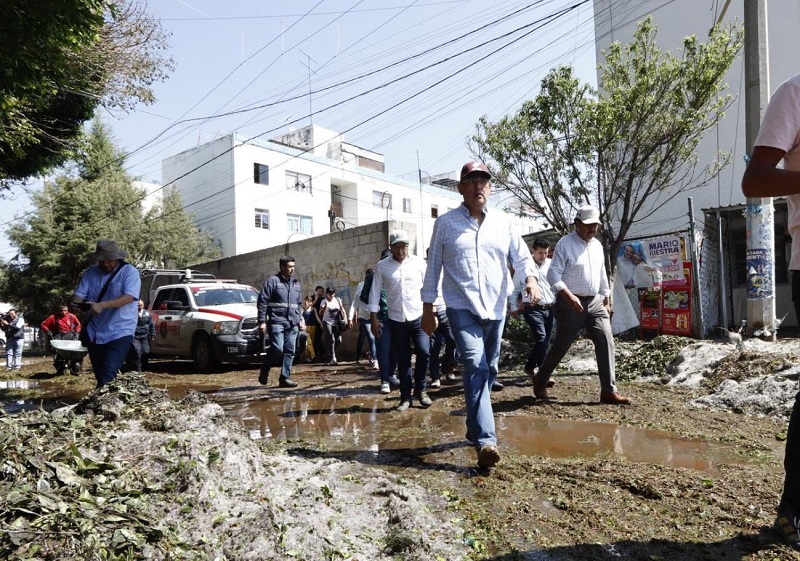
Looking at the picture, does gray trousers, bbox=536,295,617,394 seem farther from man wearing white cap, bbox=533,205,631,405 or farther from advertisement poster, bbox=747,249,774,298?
advertisement poster, bbox=747,249,774,298

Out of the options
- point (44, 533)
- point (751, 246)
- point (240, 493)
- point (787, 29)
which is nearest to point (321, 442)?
point (240, 493)

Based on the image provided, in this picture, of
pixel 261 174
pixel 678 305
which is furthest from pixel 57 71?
pixel 261 174

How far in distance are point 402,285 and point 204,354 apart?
24.0ft

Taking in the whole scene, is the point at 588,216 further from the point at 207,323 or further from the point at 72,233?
the point at 72,233

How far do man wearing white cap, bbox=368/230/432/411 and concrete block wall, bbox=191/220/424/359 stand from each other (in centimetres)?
742

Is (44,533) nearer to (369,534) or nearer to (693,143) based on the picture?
(369,534)

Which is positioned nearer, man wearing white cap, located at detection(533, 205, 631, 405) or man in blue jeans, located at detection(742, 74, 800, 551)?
man in blue jeans, located at detection(742, 74, 800, 551)

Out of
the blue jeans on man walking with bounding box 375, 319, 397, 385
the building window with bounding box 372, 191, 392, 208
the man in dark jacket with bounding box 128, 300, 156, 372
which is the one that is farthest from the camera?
the building window with bounding box 372, 191, 392, 208

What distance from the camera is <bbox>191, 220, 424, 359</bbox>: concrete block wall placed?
1451cm

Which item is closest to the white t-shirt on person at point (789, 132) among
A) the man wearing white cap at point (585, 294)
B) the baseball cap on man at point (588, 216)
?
the man wearing white cap at point (585, 294)

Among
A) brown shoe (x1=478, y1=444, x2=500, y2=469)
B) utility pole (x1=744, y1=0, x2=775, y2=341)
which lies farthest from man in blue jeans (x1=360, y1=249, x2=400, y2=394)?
utility pole (x1=744, y1=0, x2=775, y2=341)

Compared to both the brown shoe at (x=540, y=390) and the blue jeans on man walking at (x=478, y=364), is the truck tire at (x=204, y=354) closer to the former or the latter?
the brown shoe at (x=540, y=390)

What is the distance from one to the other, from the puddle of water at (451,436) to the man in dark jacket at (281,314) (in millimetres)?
1808

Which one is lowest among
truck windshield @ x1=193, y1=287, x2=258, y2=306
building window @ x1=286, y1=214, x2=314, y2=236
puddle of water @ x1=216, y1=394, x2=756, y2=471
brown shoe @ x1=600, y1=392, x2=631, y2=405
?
puddle of water @ x1=216, y1=394, x2=756, y2=471
